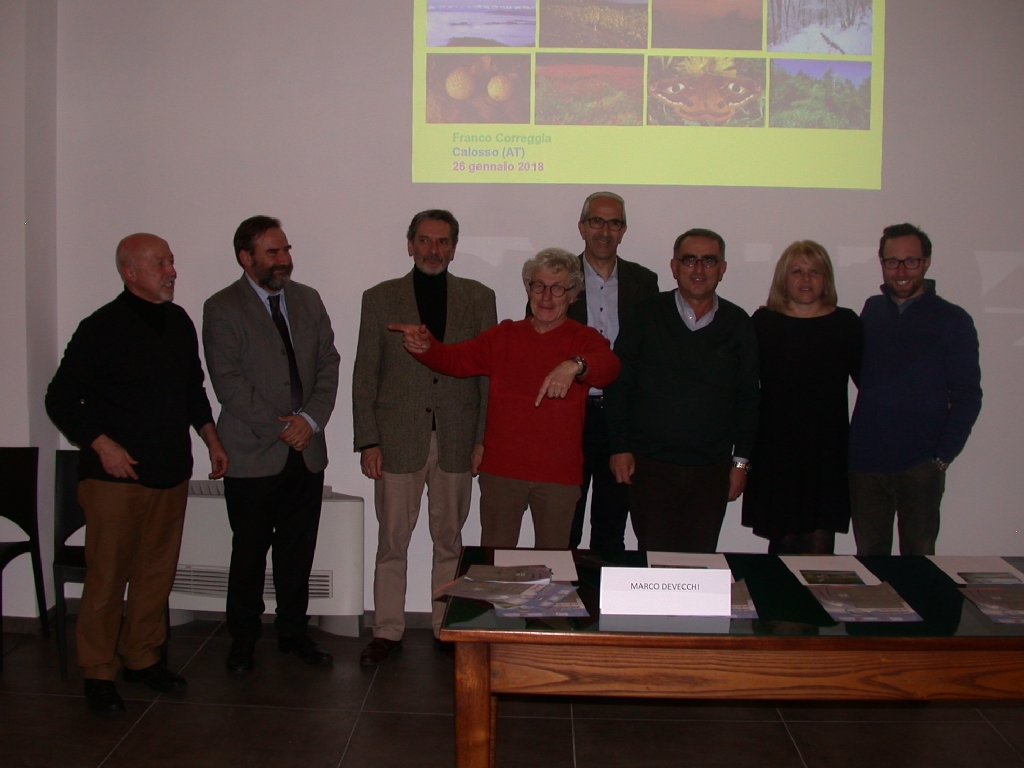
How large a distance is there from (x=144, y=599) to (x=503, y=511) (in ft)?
4.28

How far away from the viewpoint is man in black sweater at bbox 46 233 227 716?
2787mm

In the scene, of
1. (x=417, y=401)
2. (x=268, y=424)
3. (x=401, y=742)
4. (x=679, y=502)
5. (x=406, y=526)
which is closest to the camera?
(x=401, y=742)

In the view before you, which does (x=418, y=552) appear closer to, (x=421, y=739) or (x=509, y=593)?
(x=421, y=739)

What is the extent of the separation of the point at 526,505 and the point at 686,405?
0.66m

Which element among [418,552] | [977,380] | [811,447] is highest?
[977,380]

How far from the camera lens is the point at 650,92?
3.57 meters

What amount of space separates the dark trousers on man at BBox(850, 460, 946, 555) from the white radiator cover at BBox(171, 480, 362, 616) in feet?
6.57

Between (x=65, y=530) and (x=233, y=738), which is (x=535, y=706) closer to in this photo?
(x=233, y=738)

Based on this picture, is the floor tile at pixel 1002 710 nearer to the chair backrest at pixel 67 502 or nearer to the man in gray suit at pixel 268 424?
the man in gray suit at pixel 268 424

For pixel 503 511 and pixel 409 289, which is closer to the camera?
pixel 503 511

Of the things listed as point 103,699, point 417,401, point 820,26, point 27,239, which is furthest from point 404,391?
point 820,26

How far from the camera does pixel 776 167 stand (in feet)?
11.8

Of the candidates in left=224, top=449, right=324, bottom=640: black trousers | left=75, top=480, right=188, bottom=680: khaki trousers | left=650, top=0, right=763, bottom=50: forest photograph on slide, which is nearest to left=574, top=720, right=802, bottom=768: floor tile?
left=224, top=449, right=324, bottom=640: black trousers

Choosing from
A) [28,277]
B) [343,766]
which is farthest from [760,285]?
[28,277]
